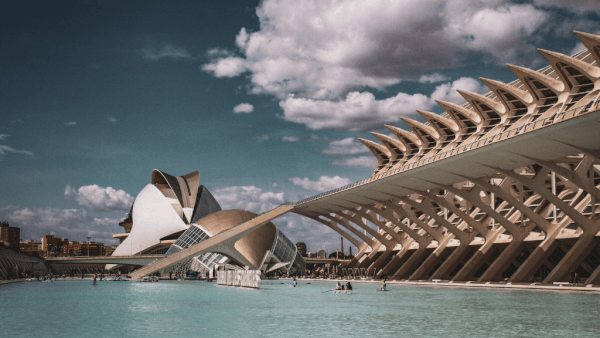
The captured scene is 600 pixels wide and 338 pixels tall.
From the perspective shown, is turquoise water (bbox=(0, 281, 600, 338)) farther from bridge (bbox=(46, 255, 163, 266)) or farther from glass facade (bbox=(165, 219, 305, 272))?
bridge (bbox=(46, 255, 163, 266))

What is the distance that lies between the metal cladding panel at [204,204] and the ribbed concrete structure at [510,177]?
2874 centimetres

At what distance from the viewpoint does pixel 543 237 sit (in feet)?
134

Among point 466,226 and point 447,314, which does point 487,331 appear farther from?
point 466,226

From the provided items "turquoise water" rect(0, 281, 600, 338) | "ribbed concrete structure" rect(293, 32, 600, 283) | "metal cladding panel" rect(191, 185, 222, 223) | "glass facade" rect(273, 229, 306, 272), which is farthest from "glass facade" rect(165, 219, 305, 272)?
"turquoise water" rect(0, 281, 600, 338)

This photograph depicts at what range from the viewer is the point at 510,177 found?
3725cm

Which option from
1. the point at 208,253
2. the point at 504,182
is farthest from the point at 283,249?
the point at 504,182

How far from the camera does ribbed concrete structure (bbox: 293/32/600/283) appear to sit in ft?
106

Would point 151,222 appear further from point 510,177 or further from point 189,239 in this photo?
point 510,177

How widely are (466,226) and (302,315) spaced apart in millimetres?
34645

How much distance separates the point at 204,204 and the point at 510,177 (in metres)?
57.2

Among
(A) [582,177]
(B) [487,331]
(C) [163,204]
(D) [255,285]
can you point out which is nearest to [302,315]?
(B) [487,331]

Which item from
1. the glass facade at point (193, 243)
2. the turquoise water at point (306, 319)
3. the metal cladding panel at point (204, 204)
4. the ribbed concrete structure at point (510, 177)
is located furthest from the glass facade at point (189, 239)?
the turquoise water at point (306, 319)

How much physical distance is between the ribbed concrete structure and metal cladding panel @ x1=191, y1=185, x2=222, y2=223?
1132 inches

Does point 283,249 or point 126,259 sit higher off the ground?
point 283,249
